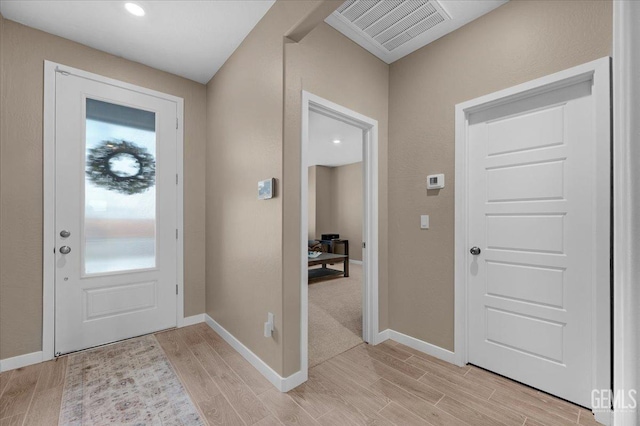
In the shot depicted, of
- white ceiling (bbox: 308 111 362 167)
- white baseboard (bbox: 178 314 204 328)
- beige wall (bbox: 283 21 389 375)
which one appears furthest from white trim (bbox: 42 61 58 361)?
white ceiling (bbox: 308 111 362 167)

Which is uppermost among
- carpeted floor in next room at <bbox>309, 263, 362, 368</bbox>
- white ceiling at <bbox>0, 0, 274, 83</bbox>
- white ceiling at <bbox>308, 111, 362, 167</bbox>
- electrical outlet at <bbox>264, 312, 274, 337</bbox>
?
white ceiling at <bbox>0, 0, 274, 83</bbox>

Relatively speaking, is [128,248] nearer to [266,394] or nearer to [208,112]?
[208,112]

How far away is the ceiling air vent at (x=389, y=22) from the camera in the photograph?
2.10 meters

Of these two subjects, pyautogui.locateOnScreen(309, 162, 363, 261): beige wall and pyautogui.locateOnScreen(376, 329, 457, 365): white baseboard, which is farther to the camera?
pyautogui.locateOnScreen(309, 162, 363, 261): beige wall

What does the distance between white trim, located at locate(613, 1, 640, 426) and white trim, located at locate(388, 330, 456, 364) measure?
2235 millimetres

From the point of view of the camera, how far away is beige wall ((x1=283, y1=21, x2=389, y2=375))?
6.56ft

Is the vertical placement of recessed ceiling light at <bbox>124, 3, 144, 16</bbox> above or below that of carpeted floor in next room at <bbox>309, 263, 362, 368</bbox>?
above

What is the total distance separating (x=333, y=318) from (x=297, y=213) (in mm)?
1797

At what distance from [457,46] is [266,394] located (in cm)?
312

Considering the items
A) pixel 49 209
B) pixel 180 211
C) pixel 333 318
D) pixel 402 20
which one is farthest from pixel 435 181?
pixel 49 209

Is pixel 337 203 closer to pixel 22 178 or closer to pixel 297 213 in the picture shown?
pixel 297 213

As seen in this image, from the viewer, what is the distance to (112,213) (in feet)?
8.70

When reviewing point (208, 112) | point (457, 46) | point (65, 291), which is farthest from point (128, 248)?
point (457, 46)

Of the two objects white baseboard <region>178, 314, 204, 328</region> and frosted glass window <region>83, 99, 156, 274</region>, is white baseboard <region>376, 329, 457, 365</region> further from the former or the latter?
frosted glass window <region>83, 99, 156, 274</region>
